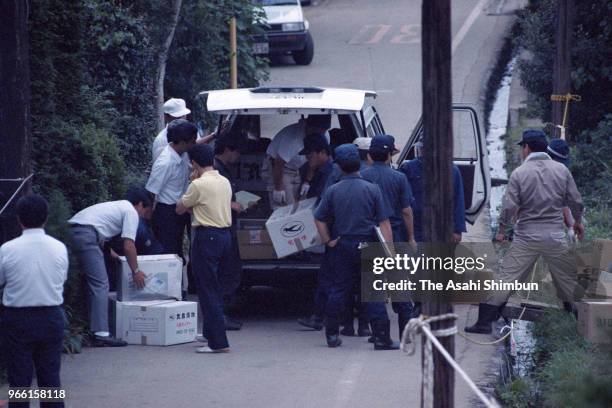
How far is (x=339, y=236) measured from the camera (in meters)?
9.79

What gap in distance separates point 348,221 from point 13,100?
2.98 metres

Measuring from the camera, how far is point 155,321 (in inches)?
394

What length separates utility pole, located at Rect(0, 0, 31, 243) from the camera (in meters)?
8.66

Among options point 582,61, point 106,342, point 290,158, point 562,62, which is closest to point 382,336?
point 290,158

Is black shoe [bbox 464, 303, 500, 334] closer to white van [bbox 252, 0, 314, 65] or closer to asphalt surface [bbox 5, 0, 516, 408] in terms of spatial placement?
asphalt surface [bbox 5, 0, 516, 408]

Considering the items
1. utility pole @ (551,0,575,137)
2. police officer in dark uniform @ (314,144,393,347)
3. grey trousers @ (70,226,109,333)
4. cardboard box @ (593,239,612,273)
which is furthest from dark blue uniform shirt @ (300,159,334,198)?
utility pole @ (551,0,575,137)

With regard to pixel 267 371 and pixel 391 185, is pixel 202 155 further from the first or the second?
pixel 267 371

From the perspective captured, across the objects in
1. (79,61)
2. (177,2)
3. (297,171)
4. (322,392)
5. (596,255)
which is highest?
(177,2)

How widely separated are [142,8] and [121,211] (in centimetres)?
675

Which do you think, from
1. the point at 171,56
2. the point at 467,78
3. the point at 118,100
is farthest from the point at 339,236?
the point at 467,78

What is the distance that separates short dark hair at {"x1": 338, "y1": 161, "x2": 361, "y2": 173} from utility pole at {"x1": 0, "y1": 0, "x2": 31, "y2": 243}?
266cm

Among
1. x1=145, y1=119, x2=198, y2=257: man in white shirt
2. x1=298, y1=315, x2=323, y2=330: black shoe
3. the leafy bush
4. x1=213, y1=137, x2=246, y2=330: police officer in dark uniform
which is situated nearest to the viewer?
x1=213, y1=137, x2=246, y2=330: police officer in dark uniform

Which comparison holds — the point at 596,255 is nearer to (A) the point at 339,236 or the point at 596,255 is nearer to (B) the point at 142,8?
(A) the point at 339,236

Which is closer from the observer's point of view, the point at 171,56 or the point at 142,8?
the point at 142,8
